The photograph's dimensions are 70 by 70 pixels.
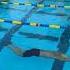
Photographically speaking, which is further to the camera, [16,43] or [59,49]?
[16,43]

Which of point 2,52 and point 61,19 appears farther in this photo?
point 61,19

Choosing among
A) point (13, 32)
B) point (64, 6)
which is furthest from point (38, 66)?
point (64, 6)

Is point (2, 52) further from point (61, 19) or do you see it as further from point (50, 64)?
point (61, 19)

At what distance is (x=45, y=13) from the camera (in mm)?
5902

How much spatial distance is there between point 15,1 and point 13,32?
3.26 metres

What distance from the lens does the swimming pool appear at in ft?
10.4

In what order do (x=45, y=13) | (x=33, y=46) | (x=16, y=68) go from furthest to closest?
1. (x=45, y=13)
2. (x=33, y=46)
3. (x=16, y=68)

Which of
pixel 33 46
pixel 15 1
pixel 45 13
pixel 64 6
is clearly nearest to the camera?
pixel 33 46

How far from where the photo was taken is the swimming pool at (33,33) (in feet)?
10.4

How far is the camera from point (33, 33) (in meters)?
4.41

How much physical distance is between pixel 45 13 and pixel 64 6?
88 cm

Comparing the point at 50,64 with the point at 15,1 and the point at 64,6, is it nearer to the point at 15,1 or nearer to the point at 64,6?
the point at 64,6

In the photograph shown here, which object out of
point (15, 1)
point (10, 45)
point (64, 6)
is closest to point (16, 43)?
point (10, 45)

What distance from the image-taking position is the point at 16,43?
3.91 m
